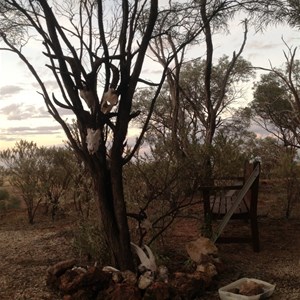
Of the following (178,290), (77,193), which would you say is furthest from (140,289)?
(77,193)

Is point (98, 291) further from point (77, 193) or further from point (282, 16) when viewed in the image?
point (282, 16)

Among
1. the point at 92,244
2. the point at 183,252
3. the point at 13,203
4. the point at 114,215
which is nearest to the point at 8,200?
the point at 13,203

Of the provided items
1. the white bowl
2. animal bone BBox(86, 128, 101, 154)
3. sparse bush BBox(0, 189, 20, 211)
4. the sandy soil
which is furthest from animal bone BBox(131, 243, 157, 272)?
sparse bush BBox(0, 189, 20, 211)

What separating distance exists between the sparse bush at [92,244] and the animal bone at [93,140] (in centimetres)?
113

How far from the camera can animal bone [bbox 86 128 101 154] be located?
471 cm

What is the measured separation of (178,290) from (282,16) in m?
6.13

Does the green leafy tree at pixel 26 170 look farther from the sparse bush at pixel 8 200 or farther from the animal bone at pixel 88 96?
the animal bone at pixel 88 96

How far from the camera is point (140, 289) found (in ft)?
13.9

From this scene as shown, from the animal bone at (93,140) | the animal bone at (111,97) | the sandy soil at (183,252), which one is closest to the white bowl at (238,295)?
the sandy soil at (183,252)

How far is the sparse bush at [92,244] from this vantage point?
209 inches

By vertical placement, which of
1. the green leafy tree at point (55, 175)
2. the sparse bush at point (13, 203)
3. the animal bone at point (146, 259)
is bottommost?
the animal bone at point (146, 259)

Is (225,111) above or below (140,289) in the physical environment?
above

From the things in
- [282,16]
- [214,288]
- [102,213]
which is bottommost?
[214,288]

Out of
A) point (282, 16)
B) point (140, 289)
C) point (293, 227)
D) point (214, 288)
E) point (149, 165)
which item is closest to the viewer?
point (140, 289)
